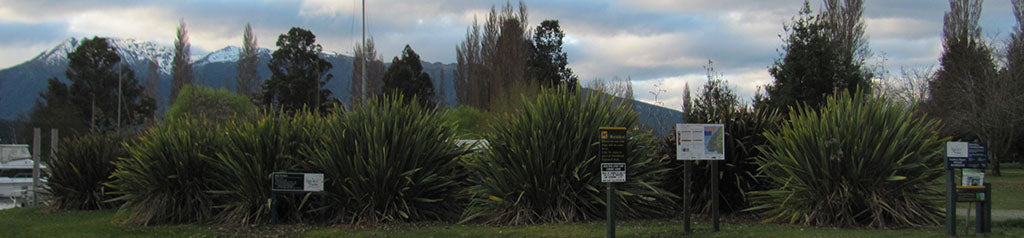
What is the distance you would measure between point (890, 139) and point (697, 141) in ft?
10.6

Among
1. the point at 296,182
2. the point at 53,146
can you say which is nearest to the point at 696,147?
the point at 296,182

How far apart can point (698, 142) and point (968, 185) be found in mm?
3675

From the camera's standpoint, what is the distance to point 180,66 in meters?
66.9

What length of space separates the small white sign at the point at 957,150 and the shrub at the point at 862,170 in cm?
102

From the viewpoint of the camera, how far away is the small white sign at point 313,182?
12.6m

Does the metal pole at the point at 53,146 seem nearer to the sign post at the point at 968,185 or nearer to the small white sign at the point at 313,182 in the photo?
the small white sign at the point at 313,182

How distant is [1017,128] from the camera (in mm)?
38375

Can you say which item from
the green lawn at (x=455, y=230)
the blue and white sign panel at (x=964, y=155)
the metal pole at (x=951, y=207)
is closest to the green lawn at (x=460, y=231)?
the green lawn at (x=455, y=230)

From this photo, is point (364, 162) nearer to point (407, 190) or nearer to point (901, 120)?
point (407, 190)

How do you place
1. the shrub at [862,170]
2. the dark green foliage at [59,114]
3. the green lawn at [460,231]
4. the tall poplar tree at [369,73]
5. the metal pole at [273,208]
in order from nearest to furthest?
the green lawn at [460,231] → the shrub at [862,170] → the metal pole at [273,208] → the dark green foliage at [59,114] → the tall poplar tree at [369,73]

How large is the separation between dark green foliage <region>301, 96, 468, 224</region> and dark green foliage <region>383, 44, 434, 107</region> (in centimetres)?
4205

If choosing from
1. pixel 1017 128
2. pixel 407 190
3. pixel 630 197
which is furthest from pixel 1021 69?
pixel 407 190

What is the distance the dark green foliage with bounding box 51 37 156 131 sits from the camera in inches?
2594

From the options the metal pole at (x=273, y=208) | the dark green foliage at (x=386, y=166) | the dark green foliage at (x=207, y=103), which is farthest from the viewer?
the dark green foliage at (x=207, y=103)
